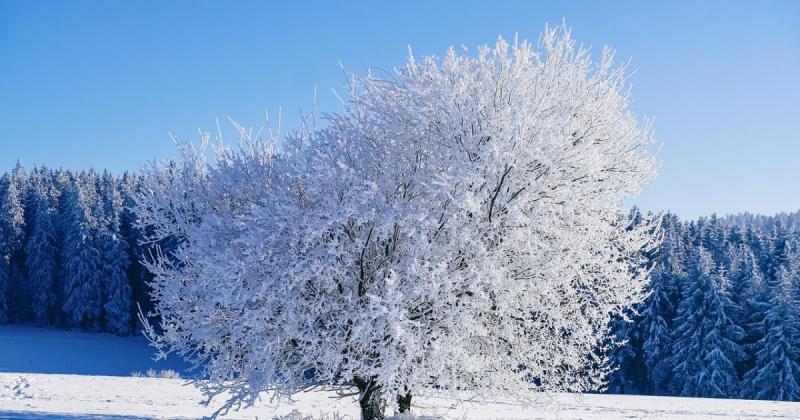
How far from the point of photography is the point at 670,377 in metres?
48.8

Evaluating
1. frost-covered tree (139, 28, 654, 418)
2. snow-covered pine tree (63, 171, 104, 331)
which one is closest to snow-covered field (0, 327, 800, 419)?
frost-covered tree (139, 28, 654, 418)

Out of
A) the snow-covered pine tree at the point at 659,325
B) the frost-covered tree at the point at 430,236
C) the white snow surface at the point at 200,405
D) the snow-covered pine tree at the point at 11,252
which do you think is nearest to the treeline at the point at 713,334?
the snow-covered pine tree at the point at 659,325

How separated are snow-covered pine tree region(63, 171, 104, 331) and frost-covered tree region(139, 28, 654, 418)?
175 feet

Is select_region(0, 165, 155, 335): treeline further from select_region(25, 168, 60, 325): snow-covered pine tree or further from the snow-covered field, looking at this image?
the snow-covered field

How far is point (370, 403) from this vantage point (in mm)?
12297

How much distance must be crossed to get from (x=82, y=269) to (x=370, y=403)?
55.0 meters

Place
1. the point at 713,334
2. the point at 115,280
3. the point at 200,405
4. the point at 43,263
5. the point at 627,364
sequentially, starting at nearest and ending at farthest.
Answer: the point at 200,405
the point at 713,334
the point at 627,364
the point at 115,280
the point at 43,263

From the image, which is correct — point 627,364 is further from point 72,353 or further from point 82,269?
point 82,269

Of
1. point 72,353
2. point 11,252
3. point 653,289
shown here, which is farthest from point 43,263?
point 653,289

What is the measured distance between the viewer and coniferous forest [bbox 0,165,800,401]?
45.7m

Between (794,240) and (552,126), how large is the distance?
68.8m

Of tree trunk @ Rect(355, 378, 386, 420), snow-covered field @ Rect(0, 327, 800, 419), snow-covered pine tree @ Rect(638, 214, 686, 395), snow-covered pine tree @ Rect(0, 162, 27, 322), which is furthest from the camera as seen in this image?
snow-covered pine tree @ Rect(0, 162, 27, 322)

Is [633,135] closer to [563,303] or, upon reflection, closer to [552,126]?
[552,126]

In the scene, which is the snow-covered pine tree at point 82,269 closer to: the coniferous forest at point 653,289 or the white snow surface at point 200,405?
the coniferous forest at point 653,289
